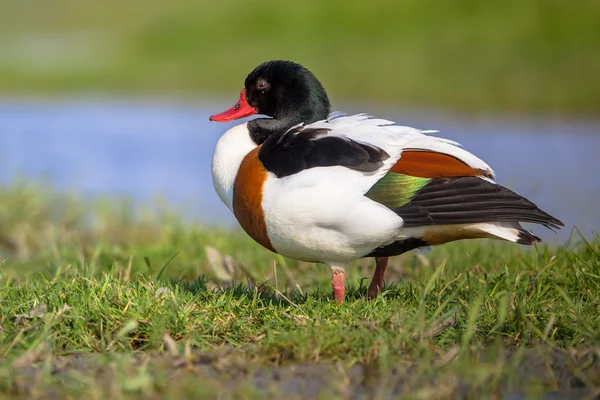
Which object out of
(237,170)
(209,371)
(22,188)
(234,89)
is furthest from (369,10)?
(209,371)

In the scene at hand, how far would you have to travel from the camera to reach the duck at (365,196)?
369cm

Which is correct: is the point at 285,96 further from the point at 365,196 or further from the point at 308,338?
the point at 308,338

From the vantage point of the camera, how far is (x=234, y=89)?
55.3ft

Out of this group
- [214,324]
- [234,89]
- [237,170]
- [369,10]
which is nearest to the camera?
[214,324]

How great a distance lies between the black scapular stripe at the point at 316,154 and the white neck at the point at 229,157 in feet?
0.91

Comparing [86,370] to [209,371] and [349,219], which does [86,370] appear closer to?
[209,371]

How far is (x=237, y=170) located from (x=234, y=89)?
12.9 meters

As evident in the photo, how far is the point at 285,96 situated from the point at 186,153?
7.25 m

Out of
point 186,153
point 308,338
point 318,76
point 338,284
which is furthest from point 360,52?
point 308,338

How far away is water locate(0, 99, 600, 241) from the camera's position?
820 cm

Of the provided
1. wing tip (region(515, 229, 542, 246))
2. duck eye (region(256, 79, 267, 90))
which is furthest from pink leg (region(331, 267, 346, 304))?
duck eye (region(256, 79, 267, 90))

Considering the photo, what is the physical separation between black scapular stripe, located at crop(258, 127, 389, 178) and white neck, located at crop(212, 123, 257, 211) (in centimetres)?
28

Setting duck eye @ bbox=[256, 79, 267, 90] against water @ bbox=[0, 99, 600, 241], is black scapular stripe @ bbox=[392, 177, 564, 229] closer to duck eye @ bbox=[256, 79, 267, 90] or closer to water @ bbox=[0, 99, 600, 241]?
duck eye @ bbox=[256, 79, 267, 90]

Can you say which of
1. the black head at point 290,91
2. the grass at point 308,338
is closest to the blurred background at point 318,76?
the black head at point 290,91
